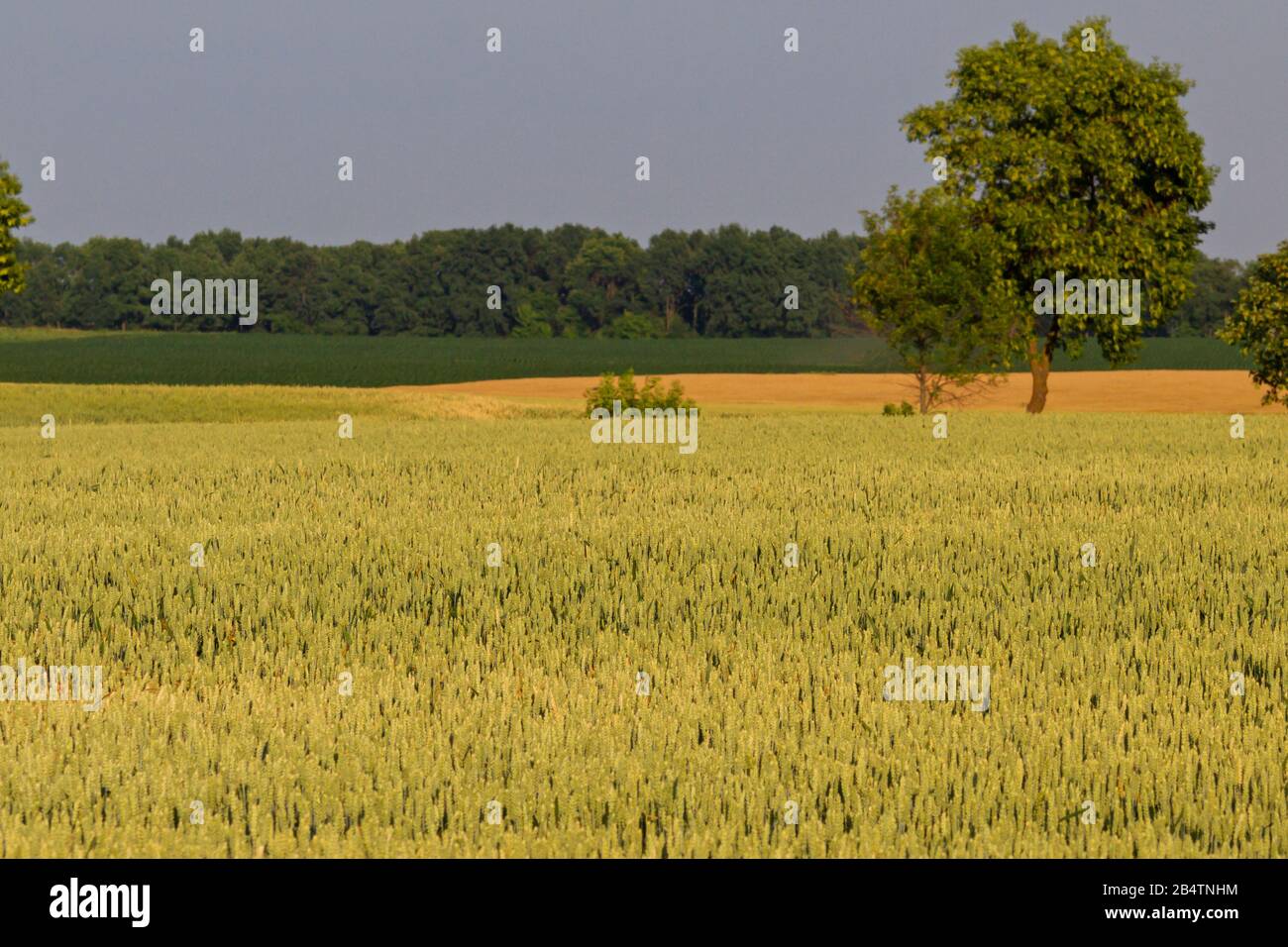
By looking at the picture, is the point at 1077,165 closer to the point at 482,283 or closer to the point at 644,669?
the point at 644,669

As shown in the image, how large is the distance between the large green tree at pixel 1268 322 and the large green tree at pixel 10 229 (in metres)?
49.8

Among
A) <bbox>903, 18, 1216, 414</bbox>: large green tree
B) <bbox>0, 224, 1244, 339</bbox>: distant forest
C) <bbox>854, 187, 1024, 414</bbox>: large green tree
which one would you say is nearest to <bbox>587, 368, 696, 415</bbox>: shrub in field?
<bbox>854, 187, 1024, 414</bbox>: large green tree

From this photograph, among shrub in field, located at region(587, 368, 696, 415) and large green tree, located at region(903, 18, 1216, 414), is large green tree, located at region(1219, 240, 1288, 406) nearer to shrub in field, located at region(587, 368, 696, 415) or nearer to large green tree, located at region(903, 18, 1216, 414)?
large green tree, located at region(903, 18, 1216, 414)

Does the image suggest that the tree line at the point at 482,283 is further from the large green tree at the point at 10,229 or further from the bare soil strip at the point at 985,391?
the large green tree at the point at 10,229

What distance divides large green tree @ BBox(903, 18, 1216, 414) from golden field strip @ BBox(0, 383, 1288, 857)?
3054cm

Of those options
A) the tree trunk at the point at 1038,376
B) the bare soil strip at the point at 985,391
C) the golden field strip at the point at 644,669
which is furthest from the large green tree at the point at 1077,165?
the golden field strip at the point at 644,669

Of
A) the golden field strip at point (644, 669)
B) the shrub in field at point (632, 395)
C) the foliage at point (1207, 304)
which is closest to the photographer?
the golden field strip at point (644, 669)

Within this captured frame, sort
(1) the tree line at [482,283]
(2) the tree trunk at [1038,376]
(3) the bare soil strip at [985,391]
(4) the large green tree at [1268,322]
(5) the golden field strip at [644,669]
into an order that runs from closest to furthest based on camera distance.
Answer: (5) the golden field strip at [644,669] → (4) the large green tree at [1268,322] → (2) the tree trunk at [1038,376] → (3) the bare soil strip at [985,391] → (1) the tree line at [482,283]

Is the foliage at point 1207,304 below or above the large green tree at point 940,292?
above

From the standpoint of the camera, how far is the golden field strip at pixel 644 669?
544cm

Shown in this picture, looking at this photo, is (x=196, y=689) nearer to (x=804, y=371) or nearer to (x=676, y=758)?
(x=676, y=758)

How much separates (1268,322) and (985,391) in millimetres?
18840

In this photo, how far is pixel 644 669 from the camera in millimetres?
8117
